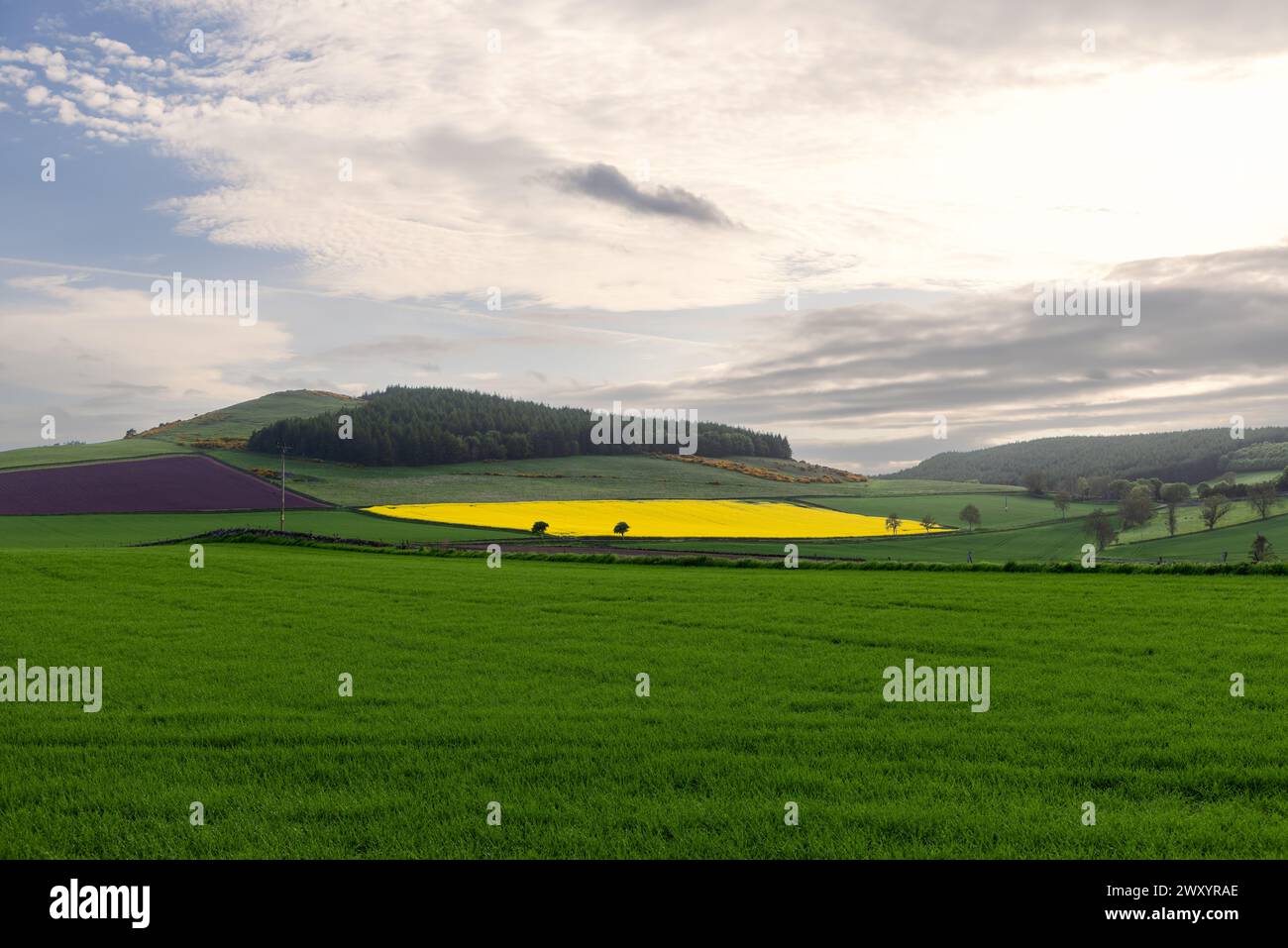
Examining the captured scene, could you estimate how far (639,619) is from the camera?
24328 millimetres

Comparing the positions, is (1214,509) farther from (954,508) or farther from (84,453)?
(84,453)

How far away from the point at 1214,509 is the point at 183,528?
102 m

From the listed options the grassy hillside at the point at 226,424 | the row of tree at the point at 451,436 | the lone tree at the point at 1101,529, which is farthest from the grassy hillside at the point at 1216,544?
the grassy hillside at the point at 226,424

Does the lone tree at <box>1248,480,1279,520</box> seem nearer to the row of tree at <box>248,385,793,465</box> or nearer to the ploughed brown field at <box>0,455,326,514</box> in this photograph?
the row of tree at <box>248,385,793,465</box>

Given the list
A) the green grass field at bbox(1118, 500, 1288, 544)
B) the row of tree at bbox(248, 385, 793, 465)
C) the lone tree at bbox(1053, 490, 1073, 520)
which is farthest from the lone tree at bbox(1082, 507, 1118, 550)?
the row of tree at bbox(248, 385, 793, 465)

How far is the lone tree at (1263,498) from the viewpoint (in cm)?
9088

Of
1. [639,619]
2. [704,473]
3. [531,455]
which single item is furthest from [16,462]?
[639,619]

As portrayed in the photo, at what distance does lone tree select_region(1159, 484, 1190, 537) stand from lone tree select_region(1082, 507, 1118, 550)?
18.3 feet

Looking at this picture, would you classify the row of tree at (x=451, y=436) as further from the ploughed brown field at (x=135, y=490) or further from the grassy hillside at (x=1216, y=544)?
the grassy hillside at (x=1216, y=544)

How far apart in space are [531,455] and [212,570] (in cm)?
10972
